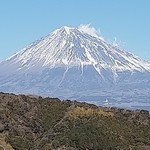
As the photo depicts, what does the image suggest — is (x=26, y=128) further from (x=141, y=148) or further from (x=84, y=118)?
(x=141, y=148)

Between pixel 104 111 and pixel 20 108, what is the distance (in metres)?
9.66

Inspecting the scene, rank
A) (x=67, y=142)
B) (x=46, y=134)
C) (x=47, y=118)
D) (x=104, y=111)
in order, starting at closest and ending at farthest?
1. (x=67, y=142)
2. (x=46, y=134)
3. (x=47, y=118)
4. (x=104, y=111)

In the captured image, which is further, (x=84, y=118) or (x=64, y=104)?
(x=64, y=104)

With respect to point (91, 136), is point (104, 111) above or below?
above

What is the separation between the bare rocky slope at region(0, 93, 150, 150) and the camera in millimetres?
46406

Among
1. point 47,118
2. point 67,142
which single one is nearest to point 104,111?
point 47,118

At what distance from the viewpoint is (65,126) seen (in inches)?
1987

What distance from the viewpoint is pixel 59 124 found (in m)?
51.2

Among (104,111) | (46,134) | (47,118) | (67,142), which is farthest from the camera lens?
(104,111)

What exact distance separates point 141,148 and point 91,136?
497cm

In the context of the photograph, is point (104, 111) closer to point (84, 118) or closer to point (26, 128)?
point (84, 118)

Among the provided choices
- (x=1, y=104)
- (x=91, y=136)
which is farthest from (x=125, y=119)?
(x=1, y=104)

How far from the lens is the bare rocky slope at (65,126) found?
46.4m

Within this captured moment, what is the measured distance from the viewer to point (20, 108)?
5431 cm
